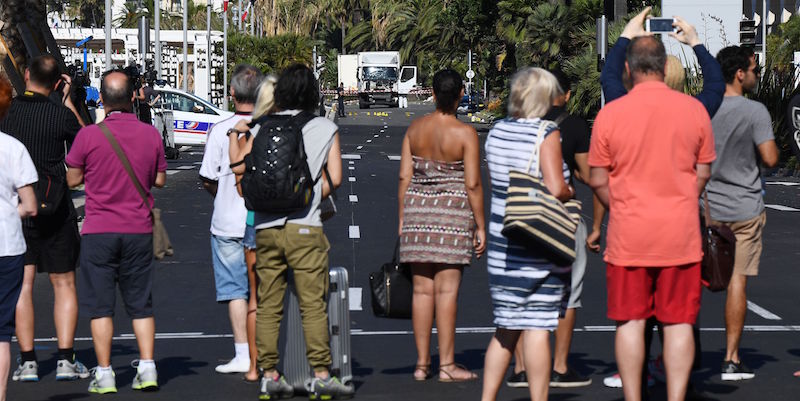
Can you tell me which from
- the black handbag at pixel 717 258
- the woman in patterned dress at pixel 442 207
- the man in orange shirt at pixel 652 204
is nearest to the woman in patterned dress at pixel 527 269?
the man in orange shirt at pixel 652 204

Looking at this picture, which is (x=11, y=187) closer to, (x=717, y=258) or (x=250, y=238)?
(x=250, y=238)

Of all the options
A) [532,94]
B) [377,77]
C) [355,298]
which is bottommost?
[355,298]

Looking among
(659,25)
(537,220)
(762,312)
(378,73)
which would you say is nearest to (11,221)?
(537,220)

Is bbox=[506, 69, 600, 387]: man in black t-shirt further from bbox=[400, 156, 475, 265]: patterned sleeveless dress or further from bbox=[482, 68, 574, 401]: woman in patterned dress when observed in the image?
bbox=[482, 68, 574, 401]: woman in patterned dress

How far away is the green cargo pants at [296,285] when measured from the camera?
763 centimetres

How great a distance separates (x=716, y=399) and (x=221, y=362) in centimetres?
311

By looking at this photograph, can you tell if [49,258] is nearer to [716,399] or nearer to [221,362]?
[221,362]

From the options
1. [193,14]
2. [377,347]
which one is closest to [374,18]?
[193,14]

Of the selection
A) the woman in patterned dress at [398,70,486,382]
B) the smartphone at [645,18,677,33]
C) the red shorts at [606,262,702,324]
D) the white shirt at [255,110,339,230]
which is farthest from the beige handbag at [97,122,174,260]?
the smartphone at [645,18,677,33]

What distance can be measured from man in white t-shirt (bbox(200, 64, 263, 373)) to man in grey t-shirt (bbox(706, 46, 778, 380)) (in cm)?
266

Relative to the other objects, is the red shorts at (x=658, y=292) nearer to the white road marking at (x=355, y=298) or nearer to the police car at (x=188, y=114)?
the white road marking at (x=355, y=298)

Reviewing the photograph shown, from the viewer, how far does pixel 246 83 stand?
833 centimetres

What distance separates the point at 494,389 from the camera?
6965mm

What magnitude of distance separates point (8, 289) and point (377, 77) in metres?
84.6
